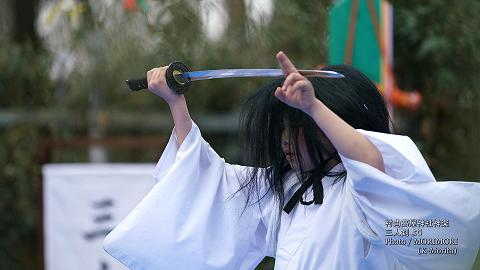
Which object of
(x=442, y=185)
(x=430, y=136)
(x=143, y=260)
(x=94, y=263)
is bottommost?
(x=94, y=263)

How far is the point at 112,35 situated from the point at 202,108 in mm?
681

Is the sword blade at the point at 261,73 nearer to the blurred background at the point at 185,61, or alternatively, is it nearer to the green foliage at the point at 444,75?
the green foliage at the point at 444,75

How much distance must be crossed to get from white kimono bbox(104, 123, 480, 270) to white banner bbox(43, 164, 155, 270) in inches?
96.6

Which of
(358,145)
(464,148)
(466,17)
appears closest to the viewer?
(358,145)

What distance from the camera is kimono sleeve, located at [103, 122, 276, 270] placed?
2.17 m

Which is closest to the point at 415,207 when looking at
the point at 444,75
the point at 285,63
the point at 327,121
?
the point at 327,121

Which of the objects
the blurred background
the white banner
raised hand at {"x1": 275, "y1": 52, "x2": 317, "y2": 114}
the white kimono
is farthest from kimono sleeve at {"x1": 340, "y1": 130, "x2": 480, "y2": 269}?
the white banner

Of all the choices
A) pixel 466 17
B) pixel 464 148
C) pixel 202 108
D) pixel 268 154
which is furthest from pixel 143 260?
pixel 202 108

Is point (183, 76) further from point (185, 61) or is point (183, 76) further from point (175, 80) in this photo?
point (185, 61)

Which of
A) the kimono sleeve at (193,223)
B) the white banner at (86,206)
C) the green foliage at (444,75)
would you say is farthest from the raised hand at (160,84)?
the white banner at (86,206)

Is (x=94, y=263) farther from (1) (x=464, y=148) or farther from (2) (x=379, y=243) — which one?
(2) (x=379, y=243)

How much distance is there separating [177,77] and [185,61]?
2923mm

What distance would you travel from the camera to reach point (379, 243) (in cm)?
190

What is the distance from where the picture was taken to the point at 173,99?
7.15 feet
